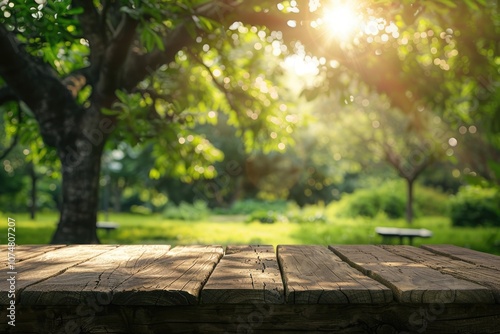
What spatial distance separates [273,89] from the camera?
11.5m

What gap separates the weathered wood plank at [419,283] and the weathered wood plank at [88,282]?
3.60ft

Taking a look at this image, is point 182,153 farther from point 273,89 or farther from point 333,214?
point 333,214

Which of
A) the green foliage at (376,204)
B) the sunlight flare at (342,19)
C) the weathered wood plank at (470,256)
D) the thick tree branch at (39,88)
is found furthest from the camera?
the green foliage at (376,204)

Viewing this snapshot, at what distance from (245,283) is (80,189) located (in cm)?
725

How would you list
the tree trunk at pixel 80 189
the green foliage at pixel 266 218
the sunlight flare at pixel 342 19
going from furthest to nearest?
1. the green foliage at pixel 266 218
2. the tree trunk at pixel 80 189
3. the sunlight flare at pixel 342 19

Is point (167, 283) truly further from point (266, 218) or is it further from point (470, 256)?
point (266, 218)

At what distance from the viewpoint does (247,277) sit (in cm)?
224

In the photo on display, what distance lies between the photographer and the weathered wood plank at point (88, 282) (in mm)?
1945

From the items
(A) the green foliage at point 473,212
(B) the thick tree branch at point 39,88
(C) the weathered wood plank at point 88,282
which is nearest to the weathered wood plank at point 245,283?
(C) the weathered wood plank at point 88,282

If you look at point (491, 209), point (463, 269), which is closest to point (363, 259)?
point (463, 269)

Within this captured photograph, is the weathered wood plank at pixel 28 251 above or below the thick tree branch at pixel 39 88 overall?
below

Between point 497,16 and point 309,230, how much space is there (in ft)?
27.1

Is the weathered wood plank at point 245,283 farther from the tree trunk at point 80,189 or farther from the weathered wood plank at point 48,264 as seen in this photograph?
the tree trunk at point 80,189

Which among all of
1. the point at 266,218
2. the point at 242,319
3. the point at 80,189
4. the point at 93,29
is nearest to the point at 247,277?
the point at 242,319
